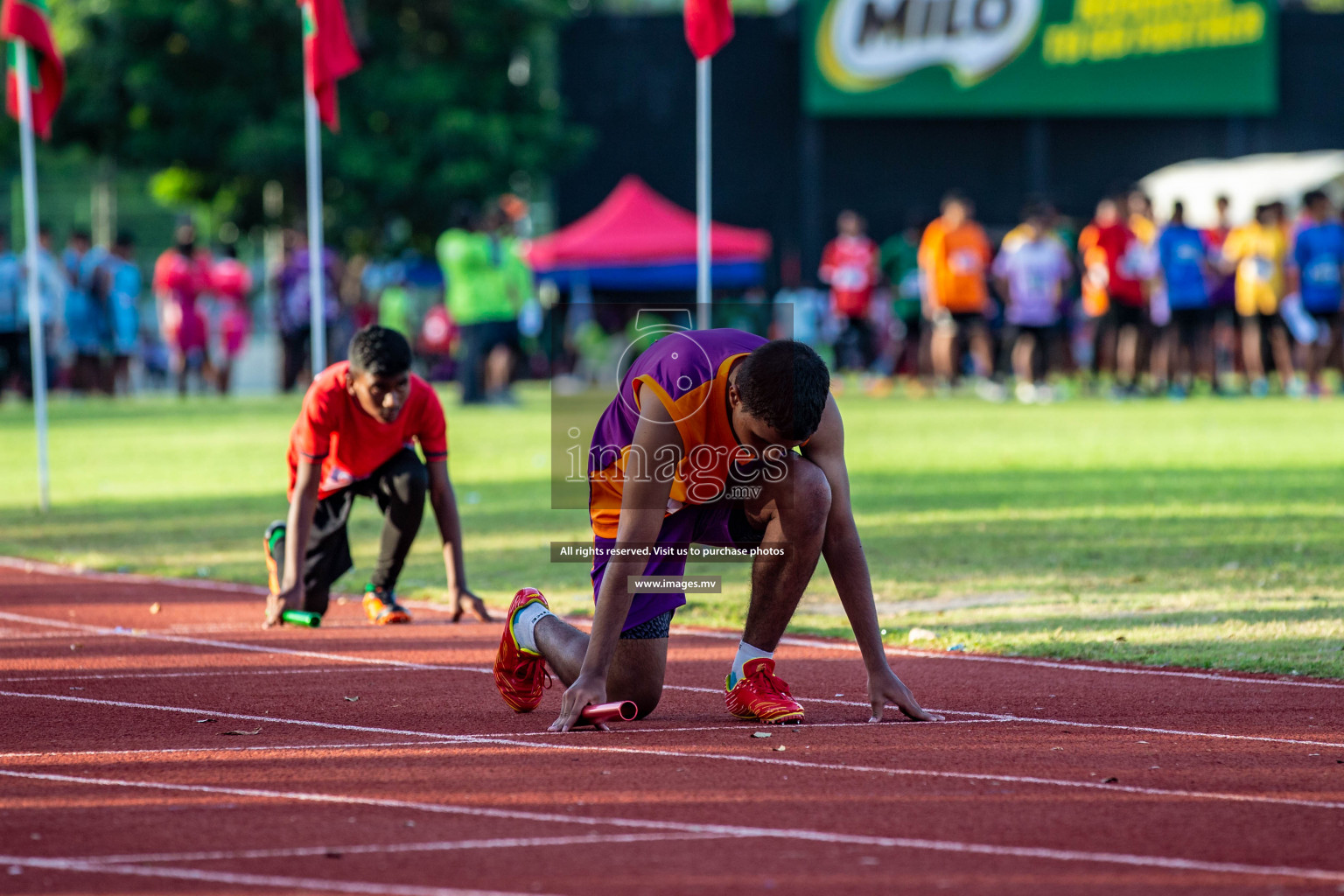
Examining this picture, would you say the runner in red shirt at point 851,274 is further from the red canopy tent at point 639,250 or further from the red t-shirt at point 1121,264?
the red canopy tent at point 639,250

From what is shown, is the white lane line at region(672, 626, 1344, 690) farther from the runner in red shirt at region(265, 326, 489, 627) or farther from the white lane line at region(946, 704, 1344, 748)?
the runner in red shirt at region(265, 326, 489, 627)

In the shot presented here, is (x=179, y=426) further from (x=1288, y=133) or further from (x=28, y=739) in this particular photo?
(x=1288, y=133)

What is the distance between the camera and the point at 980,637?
664 centimetres

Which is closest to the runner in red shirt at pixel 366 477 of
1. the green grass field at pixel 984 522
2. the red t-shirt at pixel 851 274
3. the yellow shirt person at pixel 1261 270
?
the green grass field at pixel 984 522

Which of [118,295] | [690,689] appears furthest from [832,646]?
[118,295]

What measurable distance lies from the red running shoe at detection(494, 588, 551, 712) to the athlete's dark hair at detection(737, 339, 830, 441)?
129 cm

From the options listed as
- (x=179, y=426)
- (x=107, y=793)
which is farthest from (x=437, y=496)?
(x=179, y=426)

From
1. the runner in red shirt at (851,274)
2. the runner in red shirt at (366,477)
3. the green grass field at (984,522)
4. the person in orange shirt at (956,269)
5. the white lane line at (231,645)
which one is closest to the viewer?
the white lane line at (231,645)

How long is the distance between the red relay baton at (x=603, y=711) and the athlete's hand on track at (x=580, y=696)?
0.7 inches

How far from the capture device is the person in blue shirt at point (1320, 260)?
17.9 metres

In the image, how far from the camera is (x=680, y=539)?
5230 millimetres

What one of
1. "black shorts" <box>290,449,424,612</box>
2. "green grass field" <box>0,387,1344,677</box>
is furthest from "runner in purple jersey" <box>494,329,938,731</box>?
"black shorts" <box>290,449,424,612</box>

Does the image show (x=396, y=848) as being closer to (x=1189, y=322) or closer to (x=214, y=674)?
(x=214, y=674)

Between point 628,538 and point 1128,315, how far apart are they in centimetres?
1486
